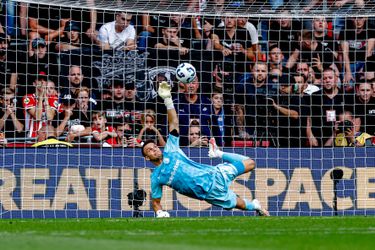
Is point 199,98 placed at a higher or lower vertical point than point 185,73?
lower

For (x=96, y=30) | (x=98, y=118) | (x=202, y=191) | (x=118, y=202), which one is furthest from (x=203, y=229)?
(x=96, y=30)

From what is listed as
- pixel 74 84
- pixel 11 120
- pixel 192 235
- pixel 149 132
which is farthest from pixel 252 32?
pixel 192 235

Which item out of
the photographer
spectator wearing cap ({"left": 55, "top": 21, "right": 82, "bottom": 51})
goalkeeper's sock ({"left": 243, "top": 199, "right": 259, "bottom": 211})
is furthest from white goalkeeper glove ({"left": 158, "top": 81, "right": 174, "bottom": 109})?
the photographer

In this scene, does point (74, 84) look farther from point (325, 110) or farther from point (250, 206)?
point (250, 206)

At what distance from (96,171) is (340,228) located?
7413 mm

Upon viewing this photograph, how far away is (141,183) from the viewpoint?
63.6 feet

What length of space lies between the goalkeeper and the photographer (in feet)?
17.4

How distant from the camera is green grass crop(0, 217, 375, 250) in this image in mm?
9898

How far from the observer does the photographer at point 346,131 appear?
2170 centimetres

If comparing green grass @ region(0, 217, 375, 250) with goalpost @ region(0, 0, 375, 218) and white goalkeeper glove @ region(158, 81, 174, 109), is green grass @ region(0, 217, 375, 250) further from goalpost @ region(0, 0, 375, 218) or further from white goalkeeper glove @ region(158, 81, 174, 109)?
goalpost @ region(0, 0, 375, 218)

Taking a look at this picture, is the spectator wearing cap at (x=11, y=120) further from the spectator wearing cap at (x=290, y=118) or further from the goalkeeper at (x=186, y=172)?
the spectator wearing cap at (x=290, y=118)

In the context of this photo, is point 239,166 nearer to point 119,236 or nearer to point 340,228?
point 340,228

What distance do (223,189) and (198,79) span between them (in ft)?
18.8

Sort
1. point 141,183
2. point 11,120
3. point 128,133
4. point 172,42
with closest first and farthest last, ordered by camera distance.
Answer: point 141,183
point 11,120
point 128,133
point 172,42
